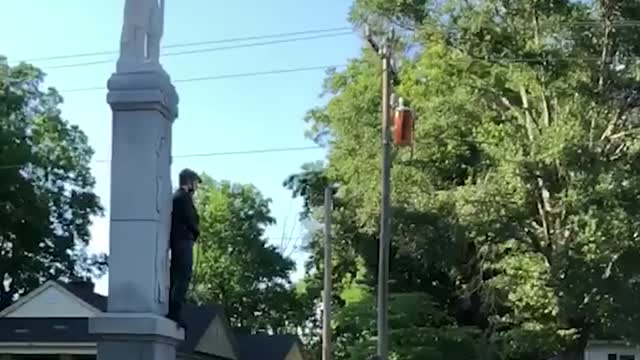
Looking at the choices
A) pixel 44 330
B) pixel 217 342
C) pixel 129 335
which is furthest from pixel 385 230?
pixel 217 342

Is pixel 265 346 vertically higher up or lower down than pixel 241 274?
lower down

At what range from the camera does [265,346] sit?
42844mm

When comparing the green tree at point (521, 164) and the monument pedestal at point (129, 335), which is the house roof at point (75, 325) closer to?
the green tree at point (521, 164)

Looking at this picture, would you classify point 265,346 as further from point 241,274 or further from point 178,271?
point 178,271

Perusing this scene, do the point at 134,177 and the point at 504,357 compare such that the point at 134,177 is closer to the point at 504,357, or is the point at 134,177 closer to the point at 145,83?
the point at 145,83

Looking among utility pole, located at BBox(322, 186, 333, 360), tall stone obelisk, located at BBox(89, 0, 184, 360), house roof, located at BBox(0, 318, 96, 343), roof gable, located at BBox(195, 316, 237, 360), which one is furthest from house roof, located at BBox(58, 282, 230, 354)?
tall stone obelisk, located at BBox(89, 0, 184, 360)

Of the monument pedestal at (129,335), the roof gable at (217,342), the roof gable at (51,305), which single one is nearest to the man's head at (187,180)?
the monument pedestal at (129,335)

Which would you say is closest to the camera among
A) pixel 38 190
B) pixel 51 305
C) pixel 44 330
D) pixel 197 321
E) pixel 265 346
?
pixel 44 330

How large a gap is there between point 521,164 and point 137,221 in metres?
19.7

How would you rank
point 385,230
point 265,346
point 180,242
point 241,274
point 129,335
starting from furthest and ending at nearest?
point 241,274 < point 265,346 < point 385,230 < point 180,242 < point 129,335

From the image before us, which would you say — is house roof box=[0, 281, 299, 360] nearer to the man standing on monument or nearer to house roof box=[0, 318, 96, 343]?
house roof box=[0, 318, 96, 343]

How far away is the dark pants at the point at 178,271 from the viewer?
29.7 ft

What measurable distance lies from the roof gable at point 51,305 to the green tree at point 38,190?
12174 millimetres

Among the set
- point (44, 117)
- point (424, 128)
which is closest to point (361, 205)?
point (424, 128)
